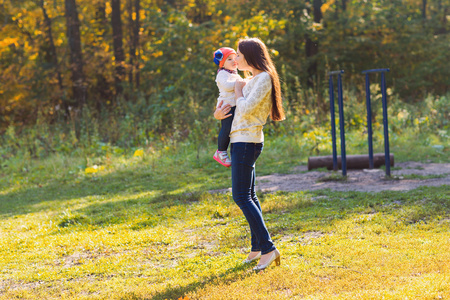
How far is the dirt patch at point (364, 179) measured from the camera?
7370 mm

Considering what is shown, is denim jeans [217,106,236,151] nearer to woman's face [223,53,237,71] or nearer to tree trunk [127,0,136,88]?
woman's face [223,53,237,71]

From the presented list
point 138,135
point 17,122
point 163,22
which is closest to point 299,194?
point 138,135

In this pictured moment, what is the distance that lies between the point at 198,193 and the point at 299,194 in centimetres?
155

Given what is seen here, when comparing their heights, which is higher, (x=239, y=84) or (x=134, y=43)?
(x=134, y=43)

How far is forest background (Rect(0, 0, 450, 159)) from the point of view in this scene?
12.8 metres

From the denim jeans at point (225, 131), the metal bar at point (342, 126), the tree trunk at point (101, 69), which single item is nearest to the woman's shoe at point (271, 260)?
the denim jeans at point (225, 131)

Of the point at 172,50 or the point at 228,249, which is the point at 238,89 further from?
the point at 172,50

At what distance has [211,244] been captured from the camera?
16.9 feet

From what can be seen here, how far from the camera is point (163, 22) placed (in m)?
16.9

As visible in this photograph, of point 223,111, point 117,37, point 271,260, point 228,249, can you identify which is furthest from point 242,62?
point 117,37

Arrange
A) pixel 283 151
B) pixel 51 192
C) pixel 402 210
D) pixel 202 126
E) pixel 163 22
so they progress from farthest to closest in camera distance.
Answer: pixel 163 22
pixel 202 126
pixel 283 151
pixel 51 192
pixel 402 210

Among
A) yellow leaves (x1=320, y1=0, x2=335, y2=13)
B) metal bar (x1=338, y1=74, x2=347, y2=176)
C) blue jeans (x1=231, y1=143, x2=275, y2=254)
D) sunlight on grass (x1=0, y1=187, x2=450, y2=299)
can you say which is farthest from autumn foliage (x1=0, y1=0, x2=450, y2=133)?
blue jeans (x1=231, y1=143, x2=275, y2=254)

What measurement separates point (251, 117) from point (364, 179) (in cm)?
468

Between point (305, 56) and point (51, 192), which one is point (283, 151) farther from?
point (305, 56)
